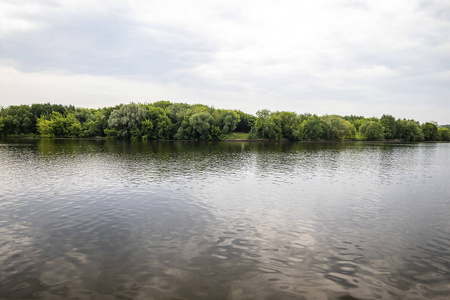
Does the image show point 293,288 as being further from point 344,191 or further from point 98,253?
point 344,191

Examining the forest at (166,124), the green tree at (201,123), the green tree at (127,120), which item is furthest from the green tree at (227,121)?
the green tree at (127,120)

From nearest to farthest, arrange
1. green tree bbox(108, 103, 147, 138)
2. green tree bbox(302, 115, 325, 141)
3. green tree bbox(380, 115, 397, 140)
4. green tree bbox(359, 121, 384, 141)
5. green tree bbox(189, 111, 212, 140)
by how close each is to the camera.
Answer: green tree bbox(108, 103, 147, 138) < green tree bbox(189, 111, 212, 140) < green tree bbox(302, 115, 325, 141) < green tree bbox(359, 121, 384, 141) < green tree bbox(380, 115, 397, 140)

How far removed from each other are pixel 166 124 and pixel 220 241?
412 feet

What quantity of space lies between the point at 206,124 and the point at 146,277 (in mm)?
120238

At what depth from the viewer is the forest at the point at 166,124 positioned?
129 metres

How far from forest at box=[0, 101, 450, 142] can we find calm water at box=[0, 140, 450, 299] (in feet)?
341

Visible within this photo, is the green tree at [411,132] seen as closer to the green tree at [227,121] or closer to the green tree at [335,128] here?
the green tree at [335,128]

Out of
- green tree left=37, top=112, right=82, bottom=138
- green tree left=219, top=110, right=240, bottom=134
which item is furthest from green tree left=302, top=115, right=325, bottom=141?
green tree left=37, top=112, right=82, bottom=138

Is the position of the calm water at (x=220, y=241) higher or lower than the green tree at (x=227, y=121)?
lower

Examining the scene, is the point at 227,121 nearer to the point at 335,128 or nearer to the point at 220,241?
the point at 335,128

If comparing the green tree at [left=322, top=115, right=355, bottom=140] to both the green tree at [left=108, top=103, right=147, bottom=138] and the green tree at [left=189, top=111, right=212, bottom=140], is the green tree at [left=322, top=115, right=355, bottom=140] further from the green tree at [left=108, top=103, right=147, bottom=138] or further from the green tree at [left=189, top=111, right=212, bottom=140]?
the green tree at [left=108, top=103, right=147, bottom=138]

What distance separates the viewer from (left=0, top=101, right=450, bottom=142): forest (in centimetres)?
12900


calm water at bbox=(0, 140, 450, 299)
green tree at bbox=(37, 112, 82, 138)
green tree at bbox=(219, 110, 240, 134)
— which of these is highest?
green tree at bbox=(219, 110, 240, 134)

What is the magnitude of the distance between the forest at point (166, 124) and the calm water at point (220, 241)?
341 ft
